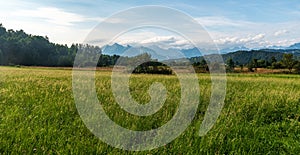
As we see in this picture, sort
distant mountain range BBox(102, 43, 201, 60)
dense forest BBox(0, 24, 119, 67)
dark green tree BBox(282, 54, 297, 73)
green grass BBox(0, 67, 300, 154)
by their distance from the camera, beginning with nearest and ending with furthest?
green grass BBox(0, 67, 300, 154), distant mountain range BBox(102, 43, 201, 60), dense forest BBox(0, 24, 119, 67), dark green tree BBox(282, 54, 297, 73)

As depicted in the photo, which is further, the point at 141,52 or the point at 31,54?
the point at 31,54

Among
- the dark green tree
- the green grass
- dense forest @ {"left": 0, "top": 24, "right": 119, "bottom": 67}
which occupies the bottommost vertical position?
the green grass

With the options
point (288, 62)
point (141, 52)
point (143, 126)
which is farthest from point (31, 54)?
point (143, 126)

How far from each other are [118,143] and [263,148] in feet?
8.38

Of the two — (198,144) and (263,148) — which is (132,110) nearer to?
(198,144)

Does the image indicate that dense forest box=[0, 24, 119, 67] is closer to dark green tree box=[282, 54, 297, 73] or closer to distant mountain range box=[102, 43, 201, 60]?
dark green tree box=[282, 54, 297, 73]

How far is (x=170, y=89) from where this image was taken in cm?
958

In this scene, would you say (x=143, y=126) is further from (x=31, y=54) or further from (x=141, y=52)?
(x=31, y=54)

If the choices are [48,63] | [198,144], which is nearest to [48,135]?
[198,144]

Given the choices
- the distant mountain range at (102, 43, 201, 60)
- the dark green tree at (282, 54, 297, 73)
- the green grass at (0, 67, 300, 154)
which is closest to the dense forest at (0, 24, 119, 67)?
the dark green tree at (282, 54, 297, 73)

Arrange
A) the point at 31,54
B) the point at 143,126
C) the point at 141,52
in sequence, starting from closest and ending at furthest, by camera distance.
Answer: the point at 143,126 < the point at 141,52 < the point at 31,54

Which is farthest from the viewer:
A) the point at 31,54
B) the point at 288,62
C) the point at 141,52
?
the point at 288,62

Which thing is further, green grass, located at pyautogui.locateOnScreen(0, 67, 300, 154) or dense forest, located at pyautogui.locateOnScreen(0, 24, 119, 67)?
Answer: dense forest, located at pyautogui.locateOnScreen(0, 24, 119, 67)

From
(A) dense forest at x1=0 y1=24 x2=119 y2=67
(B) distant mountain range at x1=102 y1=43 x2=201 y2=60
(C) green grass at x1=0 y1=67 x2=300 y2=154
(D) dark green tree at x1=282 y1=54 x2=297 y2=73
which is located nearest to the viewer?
(C) green grass at x1=0 y1=67 x2=300 y2=154
